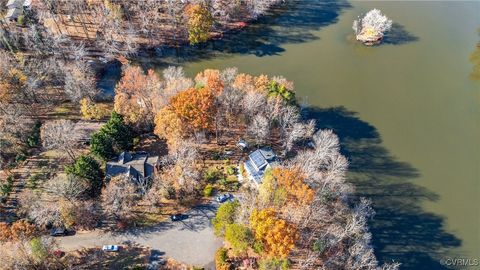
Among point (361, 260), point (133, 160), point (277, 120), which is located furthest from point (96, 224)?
point (361, 260)

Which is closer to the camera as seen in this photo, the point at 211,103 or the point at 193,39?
the point at 211,103

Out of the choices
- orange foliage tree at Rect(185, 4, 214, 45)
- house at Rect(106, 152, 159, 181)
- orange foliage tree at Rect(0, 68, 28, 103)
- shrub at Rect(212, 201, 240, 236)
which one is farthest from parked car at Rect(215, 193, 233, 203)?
orange foliage tree at Rect(0, 68, 28, 103)

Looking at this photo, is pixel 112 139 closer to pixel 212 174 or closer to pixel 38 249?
pixel 212 174

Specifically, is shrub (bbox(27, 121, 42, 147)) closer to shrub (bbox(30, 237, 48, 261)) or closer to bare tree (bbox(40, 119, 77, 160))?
bare tree (bbox(40, 119, 77, 160))

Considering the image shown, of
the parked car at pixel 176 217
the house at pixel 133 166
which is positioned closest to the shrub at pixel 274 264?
the parked car at pixel 176 217

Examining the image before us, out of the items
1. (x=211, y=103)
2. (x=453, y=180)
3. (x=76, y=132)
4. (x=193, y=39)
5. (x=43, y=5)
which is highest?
(x=43, y=5)

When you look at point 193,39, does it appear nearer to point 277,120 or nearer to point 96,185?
point 277,120
